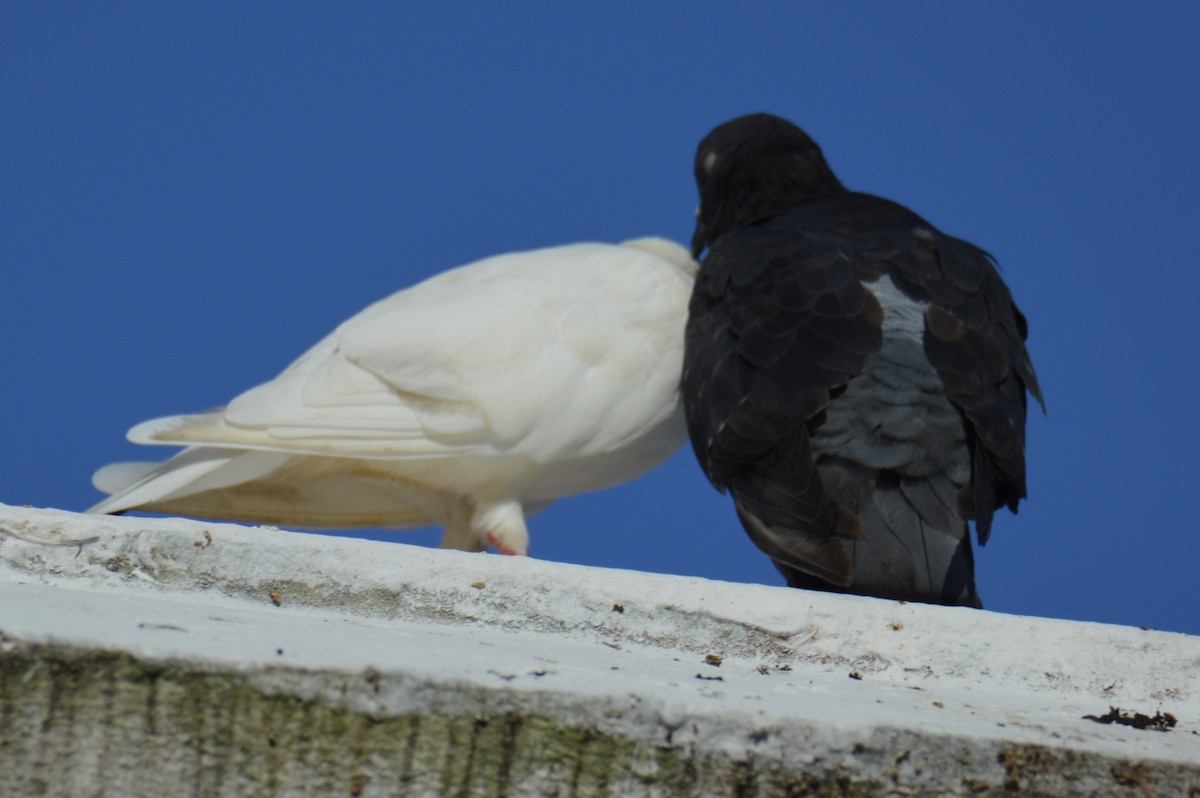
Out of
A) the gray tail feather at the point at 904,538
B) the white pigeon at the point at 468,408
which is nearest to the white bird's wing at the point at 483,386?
the white pigeon at the point at 468,408

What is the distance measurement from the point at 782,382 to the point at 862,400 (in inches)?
9.4

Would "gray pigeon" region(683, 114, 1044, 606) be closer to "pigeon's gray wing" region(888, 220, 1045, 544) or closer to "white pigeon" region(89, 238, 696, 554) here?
"pigeon's gray wing" region(888, 220, 1045, 544)

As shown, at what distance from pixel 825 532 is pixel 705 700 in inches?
92.5

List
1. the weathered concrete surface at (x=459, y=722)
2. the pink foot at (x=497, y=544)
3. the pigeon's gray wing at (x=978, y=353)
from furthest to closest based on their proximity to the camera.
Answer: the pink foot at (x=497, y=544), the pigeon's gray wing at (x=978, y=353), the weathered concrete surface at (x=459, y=722)

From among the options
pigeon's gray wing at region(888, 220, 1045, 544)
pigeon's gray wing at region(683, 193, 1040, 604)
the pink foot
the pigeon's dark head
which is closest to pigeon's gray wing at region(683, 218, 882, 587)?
pigeon's gray wing at region(683, 193, 1040, 604)

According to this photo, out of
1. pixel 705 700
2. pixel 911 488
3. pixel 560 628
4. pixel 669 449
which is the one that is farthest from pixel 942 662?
pixel 669 449

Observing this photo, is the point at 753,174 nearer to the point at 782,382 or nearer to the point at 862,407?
the point at 782,382

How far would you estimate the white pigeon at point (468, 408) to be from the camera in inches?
201

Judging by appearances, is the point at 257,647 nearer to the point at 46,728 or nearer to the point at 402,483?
the point at 46,728

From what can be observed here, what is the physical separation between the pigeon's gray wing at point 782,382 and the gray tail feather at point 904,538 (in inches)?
1.9

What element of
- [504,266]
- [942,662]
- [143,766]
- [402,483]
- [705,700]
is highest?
[504,266]

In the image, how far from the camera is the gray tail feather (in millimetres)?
3975

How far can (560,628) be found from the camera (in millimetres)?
2549

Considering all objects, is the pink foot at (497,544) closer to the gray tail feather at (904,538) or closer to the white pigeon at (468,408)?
the white pigeon at (468,408)
